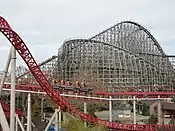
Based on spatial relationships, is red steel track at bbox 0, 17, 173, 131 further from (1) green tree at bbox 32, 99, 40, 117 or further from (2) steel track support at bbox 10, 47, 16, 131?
(1) green tree at bbox 32, 99, 40, 117

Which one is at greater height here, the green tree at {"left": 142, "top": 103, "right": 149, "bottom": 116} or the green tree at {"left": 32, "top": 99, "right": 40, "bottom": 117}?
the green tree at {"left": 32, "top": 99, "right": 40, "bottom": 117}

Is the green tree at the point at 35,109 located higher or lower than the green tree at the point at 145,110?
higher

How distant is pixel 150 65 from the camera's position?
128 ft

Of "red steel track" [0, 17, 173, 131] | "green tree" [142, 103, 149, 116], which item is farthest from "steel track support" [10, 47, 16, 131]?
"green tree" [142, 103, 149, 116]

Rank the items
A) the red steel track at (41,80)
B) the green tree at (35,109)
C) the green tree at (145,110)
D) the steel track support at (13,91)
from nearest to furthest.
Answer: the steel track support at (13,91), the red steel track at (41,80), the green tree at (35,109), the green tree at (145,110)

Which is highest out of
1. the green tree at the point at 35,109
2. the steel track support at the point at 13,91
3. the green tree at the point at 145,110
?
the steel track support at the point at 13,91

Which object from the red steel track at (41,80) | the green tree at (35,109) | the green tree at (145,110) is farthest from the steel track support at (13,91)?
the green tree at (145,110)

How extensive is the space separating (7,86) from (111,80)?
16.4 m

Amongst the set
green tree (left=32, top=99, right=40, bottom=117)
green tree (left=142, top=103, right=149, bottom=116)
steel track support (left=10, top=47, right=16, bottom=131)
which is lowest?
green tree (left=142, top=103, right=149, bottom=116)

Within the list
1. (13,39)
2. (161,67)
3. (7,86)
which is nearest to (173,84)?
(161,67)

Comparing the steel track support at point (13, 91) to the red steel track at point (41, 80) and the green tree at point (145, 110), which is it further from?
the green tree at point (145, 110)

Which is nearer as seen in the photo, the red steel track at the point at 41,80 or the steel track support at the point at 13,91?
the steel track support at the point at 13,91

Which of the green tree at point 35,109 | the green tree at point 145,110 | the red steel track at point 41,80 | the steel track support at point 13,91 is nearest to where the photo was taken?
the steel track support at point 13,91

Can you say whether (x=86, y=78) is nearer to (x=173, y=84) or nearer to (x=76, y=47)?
(x=76, y=47)
